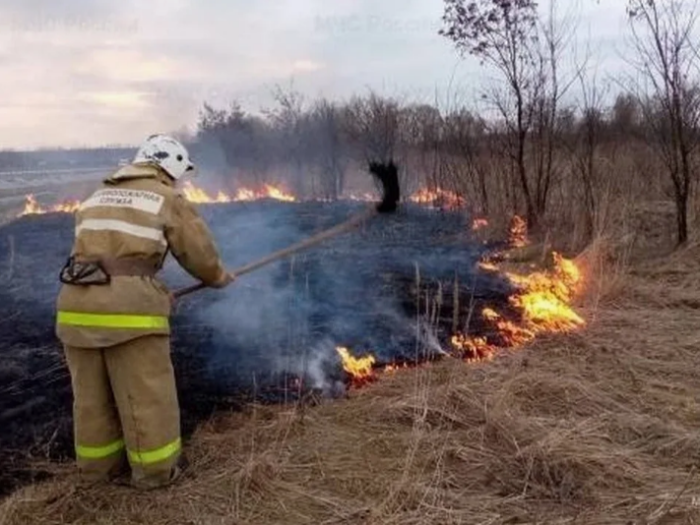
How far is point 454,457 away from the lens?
375 centimetres

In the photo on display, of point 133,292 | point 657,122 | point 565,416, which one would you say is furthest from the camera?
point 657,122

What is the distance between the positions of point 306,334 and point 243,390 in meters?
1.29

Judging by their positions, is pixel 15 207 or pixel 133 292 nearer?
pixel 133 292

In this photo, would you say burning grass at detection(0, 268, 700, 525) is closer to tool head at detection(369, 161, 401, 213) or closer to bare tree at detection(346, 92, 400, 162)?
tool head at detection(369, 161, 401, 213)

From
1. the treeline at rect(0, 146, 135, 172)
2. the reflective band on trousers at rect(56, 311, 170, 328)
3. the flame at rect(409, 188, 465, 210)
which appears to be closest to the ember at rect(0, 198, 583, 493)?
the reflective band on trousers at rect(56, 311, 170, 328)

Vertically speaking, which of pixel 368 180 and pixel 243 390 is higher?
pixel 368 180

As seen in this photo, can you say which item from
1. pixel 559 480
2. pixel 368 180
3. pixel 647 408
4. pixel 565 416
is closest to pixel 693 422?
pixel 647 408

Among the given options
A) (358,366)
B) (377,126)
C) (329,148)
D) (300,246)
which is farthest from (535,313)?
(329,148)

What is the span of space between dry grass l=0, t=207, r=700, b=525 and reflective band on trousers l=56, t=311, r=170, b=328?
914 mm

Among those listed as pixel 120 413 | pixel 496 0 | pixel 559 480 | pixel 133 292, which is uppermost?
pixel 496 0

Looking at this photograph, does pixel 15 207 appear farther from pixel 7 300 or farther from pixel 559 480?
pixel 559 480

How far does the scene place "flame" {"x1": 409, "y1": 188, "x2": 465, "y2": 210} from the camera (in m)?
14.0

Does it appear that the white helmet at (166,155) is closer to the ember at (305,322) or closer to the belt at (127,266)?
the belt at (127,266)

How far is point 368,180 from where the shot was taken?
68.0 ft
